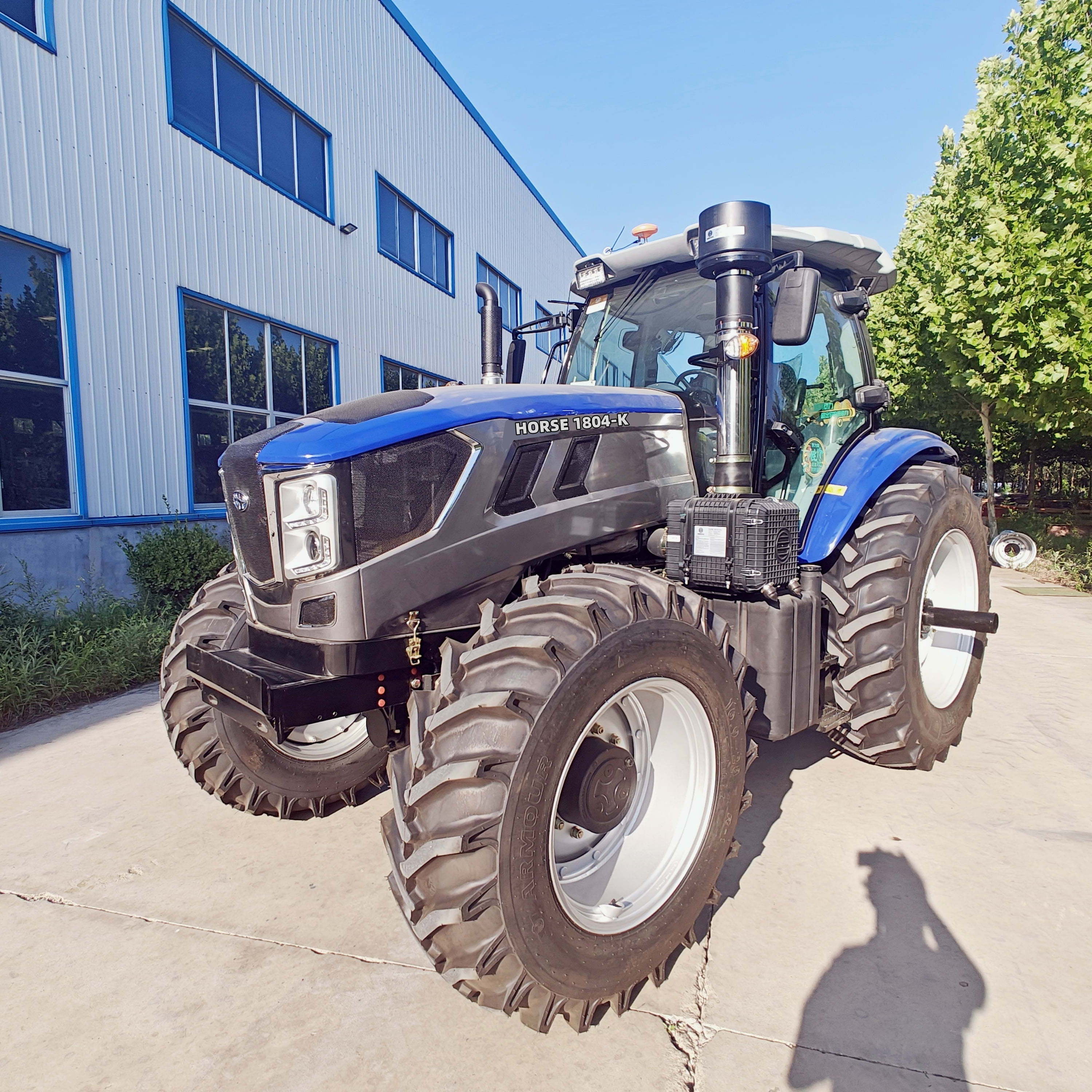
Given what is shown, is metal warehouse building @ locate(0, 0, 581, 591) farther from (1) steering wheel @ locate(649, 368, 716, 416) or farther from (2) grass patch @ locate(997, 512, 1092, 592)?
(2) grass patch @ locate(997, 512, 1092, 592)

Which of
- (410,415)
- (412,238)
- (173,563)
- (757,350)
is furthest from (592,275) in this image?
(412,238)

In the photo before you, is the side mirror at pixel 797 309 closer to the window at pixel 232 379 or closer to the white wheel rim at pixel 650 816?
the white wheel rim at pixel 650 816

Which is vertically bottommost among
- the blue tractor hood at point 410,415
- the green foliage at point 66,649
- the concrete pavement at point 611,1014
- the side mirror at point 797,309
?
the concrete pavement at point 611,1014

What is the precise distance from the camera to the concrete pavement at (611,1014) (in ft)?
5.62

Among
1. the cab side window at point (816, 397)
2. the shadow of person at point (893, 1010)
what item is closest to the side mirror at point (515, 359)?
the cab side window at point (816, 397)

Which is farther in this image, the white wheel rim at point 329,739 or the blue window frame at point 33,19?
the blue window frame at point 33,19

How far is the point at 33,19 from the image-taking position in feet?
19.4

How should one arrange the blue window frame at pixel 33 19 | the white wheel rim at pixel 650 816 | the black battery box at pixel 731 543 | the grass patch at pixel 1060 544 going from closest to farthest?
the white wheel rim at pixel 650 816, the black battery box at pixel 731 543, the blue window frame at pixel 33 19, the grass patch at pixel 1060 544

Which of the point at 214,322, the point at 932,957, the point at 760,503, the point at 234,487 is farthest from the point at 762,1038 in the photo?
the point at 214,322

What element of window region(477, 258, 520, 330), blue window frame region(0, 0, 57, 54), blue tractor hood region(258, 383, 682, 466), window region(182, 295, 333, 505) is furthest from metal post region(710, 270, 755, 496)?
window region(477, 258, 520, 330)

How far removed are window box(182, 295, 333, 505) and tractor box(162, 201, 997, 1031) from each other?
510 centimetres

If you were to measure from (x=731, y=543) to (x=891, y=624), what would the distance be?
93 centimetres

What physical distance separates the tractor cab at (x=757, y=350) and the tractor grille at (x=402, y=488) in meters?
1.11

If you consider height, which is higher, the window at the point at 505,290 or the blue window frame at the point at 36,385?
the window at the point at 505,290
